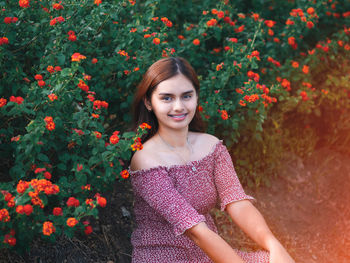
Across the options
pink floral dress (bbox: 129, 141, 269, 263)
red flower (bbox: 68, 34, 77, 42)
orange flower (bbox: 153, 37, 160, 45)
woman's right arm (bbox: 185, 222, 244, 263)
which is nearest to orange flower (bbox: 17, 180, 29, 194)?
pink floral dress (bbox: 129, 141, 269, 263)

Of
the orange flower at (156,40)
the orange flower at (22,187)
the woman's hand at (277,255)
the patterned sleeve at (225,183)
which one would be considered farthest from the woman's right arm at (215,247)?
the orange flower at (156,40)

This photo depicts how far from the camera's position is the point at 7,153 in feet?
7.47

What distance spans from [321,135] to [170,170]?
2.58 m

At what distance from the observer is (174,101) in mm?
2256

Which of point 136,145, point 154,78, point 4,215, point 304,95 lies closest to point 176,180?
point 136,145

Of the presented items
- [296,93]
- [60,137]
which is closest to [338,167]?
[296,93]

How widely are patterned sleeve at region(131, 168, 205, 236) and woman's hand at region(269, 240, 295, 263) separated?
1.32 feet

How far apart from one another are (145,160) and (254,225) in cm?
66

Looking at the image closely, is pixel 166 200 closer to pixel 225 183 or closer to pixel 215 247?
pixel 215 247

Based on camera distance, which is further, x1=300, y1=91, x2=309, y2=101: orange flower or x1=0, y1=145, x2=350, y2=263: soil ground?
x1=300, y1=91, x2=309, y2=101: orange flower

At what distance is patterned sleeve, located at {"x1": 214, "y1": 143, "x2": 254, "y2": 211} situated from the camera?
2.35 meters

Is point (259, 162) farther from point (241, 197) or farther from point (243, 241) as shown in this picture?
point (241, 197)

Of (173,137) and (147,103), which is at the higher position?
(147,103)

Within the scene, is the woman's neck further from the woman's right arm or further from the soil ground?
the soil ground
